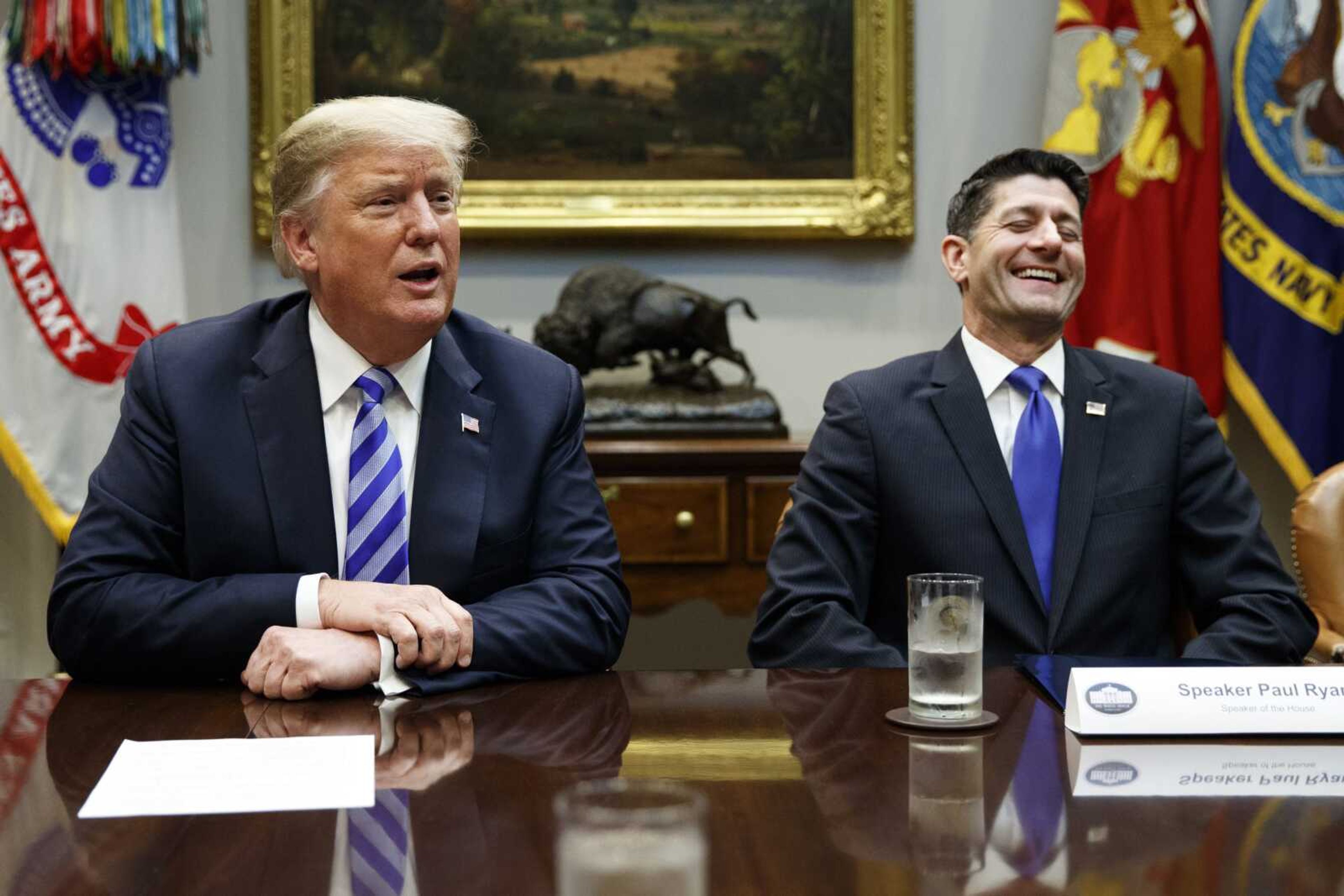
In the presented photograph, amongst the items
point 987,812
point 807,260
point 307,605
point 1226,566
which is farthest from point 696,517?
point 987,812

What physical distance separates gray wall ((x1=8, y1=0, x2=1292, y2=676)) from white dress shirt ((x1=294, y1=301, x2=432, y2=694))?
2.22 meters

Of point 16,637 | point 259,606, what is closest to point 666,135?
point 16,637

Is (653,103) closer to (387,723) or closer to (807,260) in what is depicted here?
(807,260)

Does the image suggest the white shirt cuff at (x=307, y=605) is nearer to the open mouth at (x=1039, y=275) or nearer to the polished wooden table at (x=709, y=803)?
the polished wooden table at (x=709, y=803)

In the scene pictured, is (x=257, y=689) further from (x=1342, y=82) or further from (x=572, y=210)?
(x=1342, y=82)

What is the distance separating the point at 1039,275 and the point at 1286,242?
1.87 meters

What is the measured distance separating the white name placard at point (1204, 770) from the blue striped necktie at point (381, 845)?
0.57m

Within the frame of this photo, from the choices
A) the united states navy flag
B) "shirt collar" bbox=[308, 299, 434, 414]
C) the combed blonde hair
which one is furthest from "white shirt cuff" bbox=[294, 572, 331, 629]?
the united states navy flag

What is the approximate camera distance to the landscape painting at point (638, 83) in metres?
4.27

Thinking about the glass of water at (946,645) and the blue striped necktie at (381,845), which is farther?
the glass of water at (946,645)

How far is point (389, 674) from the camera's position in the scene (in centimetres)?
167

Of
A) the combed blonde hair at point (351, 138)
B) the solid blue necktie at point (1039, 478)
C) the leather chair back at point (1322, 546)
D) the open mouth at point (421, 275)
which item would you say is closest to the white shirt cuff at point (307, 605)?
the open mouth at point (421, 275)

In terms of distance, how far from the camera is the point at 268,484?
1937mm

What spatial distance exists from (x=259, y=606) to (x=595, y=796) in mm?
717
